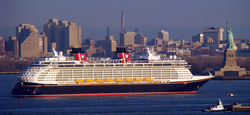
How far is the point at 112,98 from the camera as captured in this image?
56500 mm

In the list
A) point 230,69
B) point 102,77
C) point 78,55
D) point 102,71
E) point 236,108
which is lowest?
point 236,108

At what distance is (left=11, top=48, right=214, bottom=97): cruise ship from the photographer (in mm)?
58344

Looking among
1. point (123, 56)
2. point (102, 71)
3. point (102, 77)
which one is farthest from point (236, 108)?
point (123, 56)

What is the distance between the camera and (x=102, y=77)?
60625mm

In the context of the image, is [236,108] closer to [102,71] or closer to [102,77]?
[102,77]

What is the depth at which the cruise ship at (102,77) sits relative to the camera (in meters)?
58.3

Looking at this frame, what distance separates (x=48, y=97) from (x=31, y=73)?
11.4 feet

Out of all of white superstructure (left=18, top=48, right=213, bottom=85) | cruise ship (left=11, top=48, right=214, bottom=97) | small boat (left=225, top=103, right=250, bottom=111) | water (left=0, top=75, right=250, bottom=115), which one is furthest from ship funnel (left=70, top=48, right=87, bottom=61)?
small boat (left=225, top=103, right=250, bottom=111)

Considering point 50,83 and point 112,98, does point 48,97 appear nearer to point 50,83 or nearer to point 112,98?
point 50,83

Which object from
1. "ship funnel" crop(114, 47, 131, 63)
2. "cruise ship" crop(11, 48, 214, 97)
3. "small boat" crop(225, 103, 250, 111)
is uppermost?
"ship funnel" crop(114, 47, 131, 63)

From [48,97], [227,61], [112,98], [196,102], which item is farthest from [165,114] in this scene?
[227,61]

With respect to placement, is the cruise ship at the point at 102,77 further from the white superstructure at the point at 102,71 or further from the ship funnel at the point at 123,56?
the ship funnel at the point at 123,56

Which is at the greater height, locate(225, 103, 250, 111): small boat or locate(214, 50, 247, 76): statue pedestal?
locate(214, 50, 247, 76): statue pedestal

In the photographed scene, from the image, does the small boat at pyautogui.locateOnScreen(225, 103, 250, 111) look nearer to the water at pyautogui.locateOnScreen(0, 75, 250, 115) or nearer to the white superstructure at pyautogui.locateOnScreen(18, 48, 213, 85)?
the water at pyautogui.locateOnScreen(0, 75, 250, 115)
